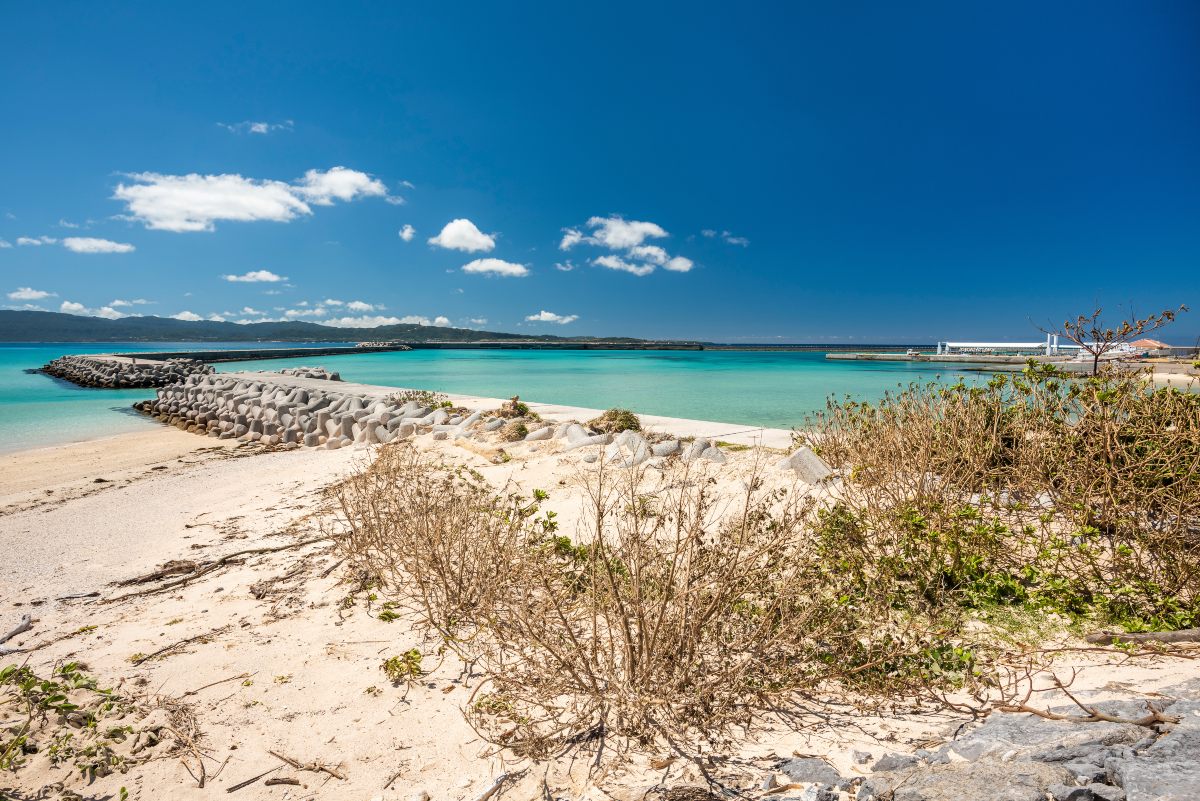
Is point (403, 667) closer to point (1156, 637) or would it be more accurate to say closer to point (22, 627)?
point (22, 627)

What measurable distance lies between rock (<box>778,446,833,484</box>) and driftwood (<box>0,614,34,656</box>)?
606 centimetres

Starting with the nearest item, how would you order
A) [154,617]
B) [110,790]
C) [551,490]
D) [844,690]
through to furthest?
[110,790], [844,690], [154,617], [551,490]

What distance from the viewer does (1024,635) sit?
3.16 m

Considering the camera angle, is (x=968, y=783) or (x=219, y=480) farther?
(x=219, y=480)

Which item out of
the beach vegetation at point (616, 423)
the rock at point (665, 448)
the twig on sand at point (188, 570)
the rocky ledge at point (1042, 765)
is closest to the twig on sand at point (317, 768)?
the rocky ledge at point (1042, 765)

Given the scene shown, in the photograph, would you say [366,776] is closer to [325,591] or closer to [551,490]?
[325,591]

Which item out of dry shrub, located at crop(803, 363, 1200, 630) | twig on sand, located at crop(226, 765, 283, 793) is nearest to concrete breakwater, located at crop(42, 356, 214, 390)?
twig on sand, located at crop(226, 765, 283, 793)

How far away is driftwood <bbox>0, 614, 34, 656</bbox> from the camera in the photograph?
12.1 feet

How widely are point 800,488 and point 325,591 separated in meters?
4.09

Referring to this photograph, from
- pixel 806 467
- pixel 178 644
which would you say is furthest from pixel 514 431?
pixel 178 644

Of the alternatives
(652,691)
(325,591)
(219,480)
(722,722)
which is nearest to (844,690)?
(722,722)

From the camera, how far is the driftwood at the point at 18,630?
3.68 metres

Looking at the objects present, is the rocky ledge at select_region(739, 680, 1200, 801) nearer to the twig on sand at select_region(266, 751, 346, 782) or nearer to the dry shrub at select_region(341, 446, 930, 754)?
the dry shrub at select_region(341, 446, 930, 754)

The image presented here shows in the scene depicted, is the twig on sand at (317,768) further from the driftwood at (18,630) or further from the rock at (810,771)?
the driftwood at (18,630)
